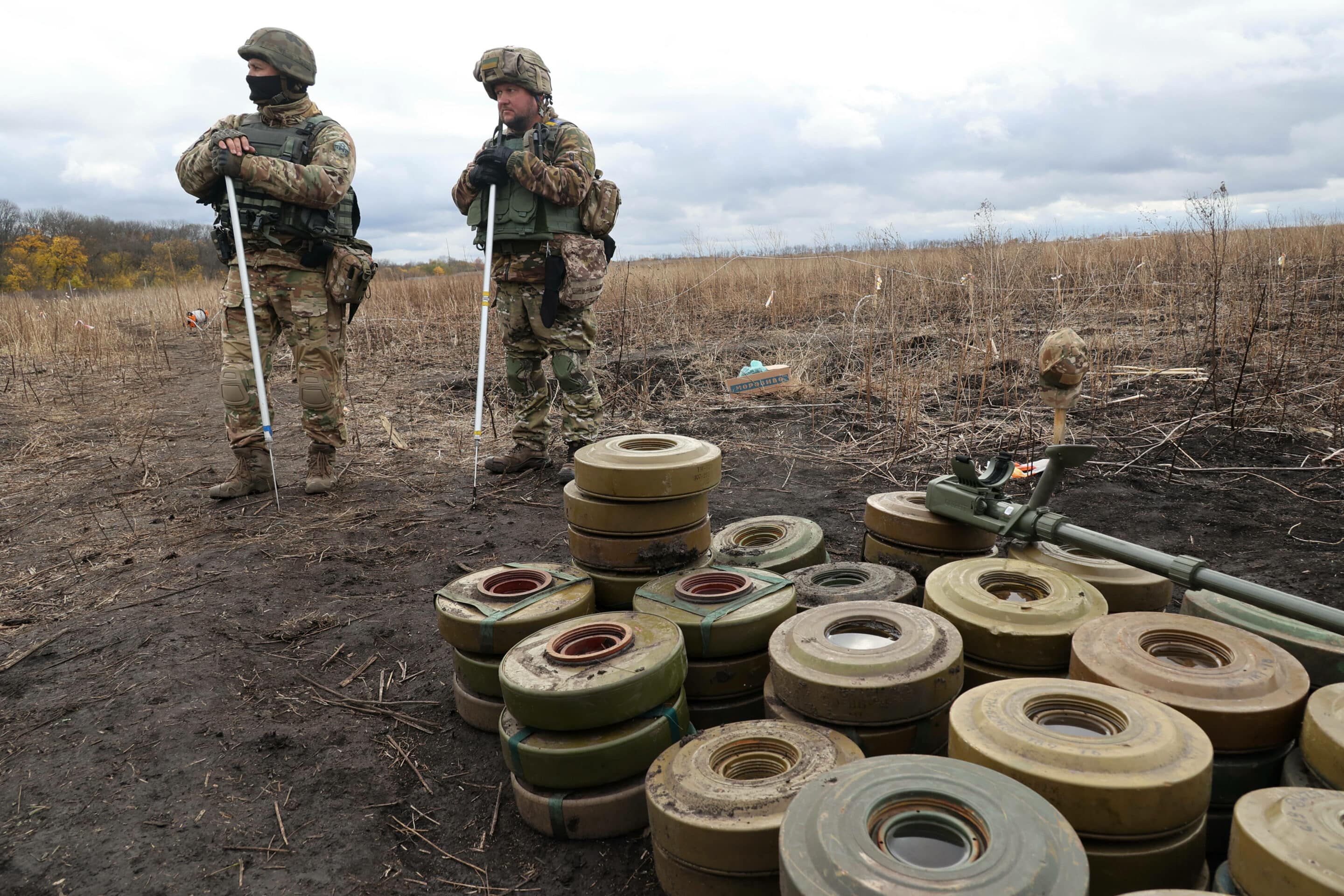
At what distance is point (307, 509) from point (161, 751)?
2.41 metres

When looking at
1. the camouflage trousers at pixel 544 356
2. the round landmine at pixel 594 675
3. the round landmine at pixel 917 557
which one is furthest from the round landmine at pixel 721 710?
the camouflage trousers at pixel 544 356

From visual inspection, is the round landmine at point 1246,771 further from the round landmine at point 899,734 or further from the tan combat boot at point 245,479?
the tan combat boot at point 245,479

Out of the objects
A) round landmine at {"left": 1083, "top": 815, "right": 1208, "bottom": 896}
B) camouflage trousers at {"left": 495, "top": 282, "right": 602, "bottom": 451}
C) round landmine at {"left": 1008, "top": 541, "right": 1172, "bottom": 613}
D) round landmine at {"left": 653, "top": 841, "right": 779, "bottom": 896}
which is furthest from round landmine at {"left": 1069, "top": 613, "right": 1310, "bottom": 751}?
camouflage trousers at {"left": 495, "top": 282, "right": 602, "bottom": 451}

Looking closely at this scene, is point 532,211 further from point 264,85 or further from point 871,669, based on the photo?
point 871,669

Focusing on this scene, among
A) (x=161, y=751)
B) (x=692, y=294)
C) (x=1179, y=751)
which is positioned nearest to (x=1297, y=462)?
(x=1179, y=751)

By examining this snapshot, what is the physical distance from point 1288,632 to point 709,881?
161 centimetres

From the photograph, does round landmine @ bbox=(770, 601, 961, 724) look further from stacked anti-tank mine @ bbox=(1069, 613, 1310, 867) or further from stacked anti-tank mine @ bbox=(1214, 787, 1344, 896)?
stacked anti-tank mine @ bbox=(1214, 787, 1344, 896)

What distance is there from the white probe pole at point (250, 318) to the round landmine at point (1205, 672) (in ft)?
13.8

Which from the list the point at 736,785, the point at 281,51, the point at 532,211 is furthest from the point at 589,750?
the point at 281,51

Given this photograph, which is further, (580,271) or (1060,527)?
(580,271)

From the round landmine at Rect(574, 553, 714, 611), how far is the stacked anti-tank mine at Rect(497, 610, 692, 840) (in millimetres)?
599

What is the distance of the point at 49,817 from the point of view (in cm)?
205

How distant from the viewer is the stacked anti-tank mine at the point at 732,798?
158 cm

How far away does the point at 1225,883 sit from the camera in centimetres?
134
